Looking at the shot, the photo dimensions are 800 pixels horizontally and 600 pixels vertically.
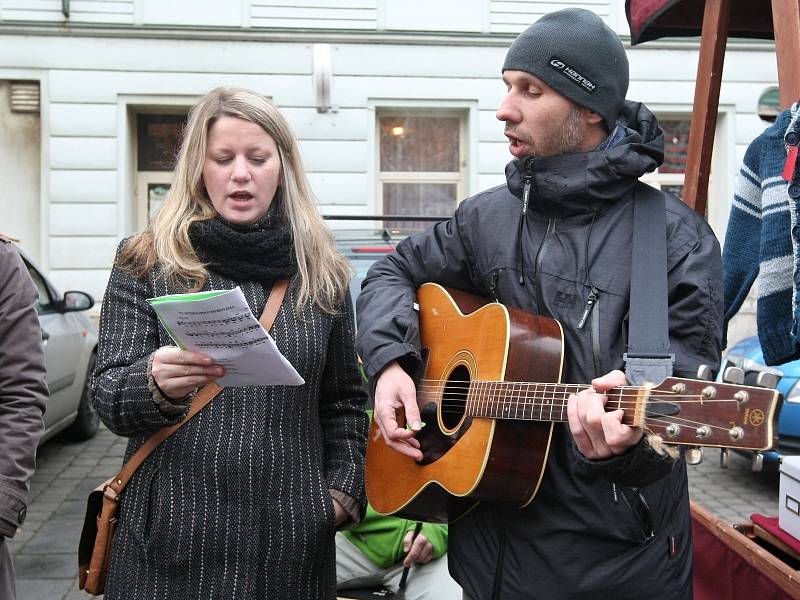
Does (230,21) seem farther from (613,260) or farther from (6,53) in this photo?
(613,260)

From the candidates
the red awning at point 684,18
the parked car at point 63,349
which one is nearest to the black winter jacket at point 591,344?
the red awning at point 684,18

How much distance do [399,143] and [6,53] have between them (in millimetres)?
5221

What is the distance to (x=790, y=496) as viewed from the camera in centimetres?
239

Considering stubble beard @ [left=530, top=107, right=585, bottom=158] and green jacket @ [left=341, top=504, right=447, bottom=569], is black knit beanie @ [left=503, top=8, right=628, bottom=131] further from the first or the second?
green jacket @ [left=341, top=504, right=447, bottom=569]

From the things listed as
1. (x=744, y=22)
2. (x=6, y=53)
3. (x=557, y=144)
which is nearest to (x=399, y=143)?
(x=6, y=53)

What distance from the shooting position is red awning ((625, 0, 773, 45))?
264cm

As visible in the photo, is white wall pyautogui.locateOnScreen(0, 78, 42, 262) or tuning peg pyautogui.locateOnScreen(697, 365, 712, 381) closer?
tuning peg pyautogui.locateOnScreen(697, 365, 712, 381)

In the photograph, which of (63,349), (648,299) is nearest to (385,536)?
(648,299)

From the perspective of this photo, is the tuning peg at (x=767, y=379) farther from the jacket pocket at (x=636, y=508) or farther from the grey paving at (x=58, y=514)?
the grey paving at (x=58, y=514)

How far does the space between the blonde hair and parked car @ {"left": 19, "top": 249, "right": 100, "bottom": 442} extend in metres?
3.91

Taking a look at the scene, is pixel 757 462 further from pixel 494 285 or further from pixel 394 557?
pixel 394 557

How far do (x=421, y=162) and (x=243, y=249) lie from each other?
391 inches

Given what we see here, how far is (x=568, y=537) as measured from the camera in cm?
176

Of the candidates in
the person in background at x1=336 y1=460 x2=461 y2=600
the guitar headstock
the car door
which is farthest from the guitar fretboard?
the car door
